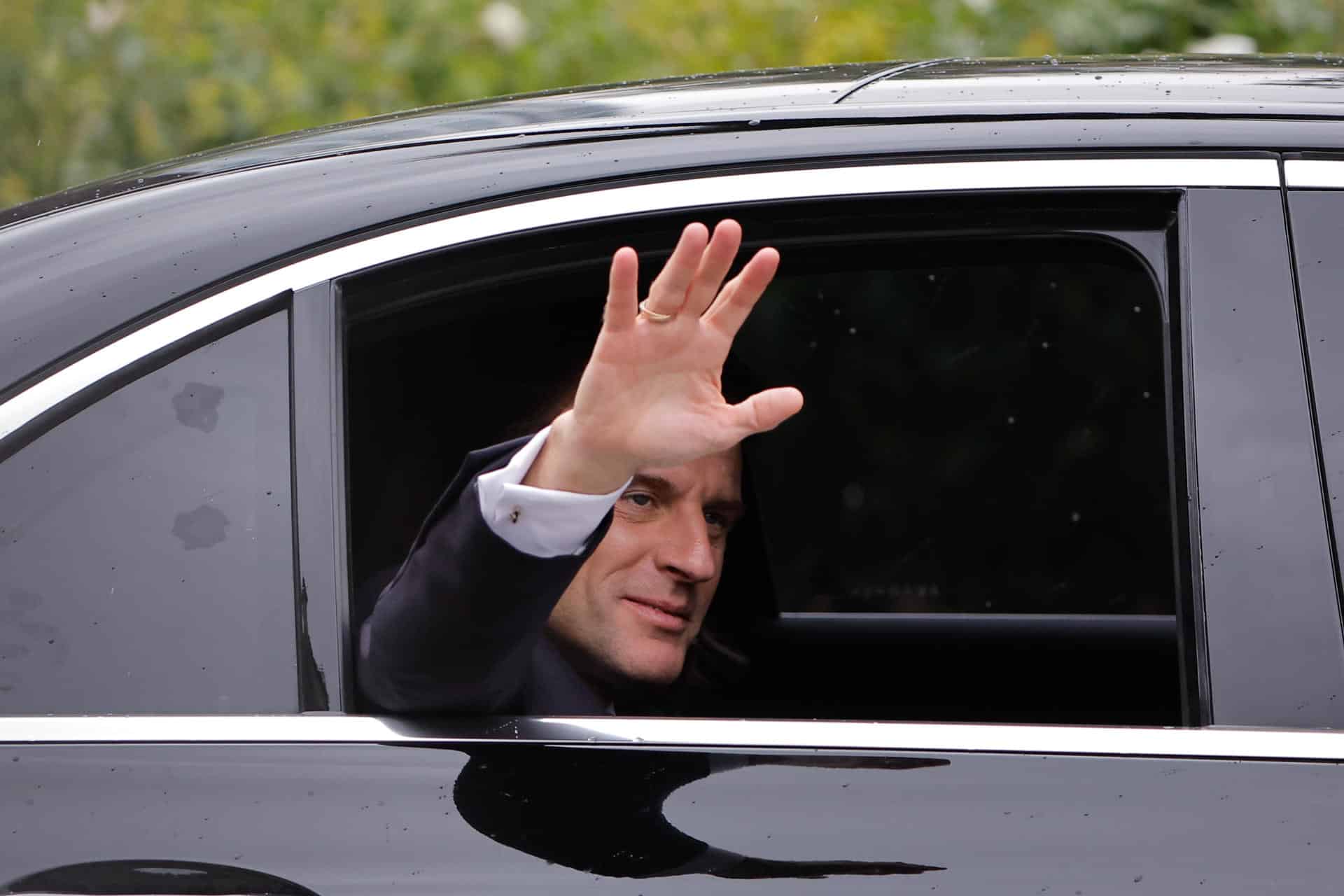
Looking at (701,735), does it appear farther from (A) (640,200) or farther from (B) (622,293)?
(A) (640,200)

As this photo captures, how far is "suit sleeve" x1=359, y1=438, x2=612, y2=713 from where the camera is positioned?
142 centimetres

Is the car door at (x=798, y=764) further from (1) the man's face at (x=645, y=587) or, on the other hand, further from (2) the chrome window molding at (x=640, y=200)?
(1) the man's face at (x=645, y=587)

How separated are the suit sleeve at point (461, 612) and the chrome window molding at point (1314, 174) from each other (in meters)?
0.71

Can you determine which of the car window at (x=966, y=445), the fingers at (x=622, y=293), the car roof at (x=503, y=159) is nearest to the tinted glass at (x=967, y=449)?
the car window at (x=966, y=445)

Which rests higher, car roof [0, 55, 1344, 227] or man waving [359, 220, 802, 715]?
car roof [0, 55, 1344, 227]

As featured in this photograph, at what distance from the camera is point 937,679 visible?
2.94 m

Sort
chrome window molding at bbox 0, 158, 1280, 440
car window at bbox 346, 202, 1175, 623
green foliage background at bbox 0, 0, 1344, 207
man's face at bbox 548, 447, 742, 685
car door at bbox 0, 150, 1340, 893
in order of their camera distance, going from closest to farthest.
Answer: car door at bbox 0, 150, 1340, 893, chrome window molding at bbox 0, 158, 1280, 440, man's face at bbox 548, 447, 742, 685, car window at bbox 346, 202, 1175, 623, green foliage background at bbox 0, 0, 1344, 207

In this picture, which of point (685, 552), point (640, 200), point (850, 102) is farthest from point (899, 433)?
point (640, 200)

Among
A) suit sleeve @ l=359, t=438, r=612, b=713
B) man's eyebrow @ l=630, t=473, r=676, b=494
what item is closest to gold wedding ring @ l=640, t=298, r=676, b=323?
suit sleeve @ l=359, t=438, r=612, b=713

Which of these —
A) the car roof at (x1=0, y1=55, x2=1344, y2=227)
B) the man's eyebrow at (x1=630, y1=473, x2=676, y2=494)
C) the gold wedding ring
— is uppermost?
the car roof at (x1=0, y1=55, x2=1344, y2=227)

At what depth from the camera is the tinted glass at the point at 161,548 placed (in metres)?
1.35

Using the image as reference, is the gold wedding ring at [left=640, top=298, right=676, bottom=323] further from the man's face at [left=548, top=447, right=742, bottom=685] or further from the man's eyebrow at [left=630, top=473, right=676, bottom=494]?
the man's eyebrow at [left=630, top=473, right=676, bottom=494]

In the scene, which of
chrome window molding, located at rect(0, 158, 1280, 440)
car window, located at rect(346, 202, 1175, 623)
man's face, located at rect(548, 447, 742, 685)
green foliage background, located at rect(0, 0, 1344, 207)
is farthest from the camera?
green foliage background, located at rect(0, 0, 1344, 207)

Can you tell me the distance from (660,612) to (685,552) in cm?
10
